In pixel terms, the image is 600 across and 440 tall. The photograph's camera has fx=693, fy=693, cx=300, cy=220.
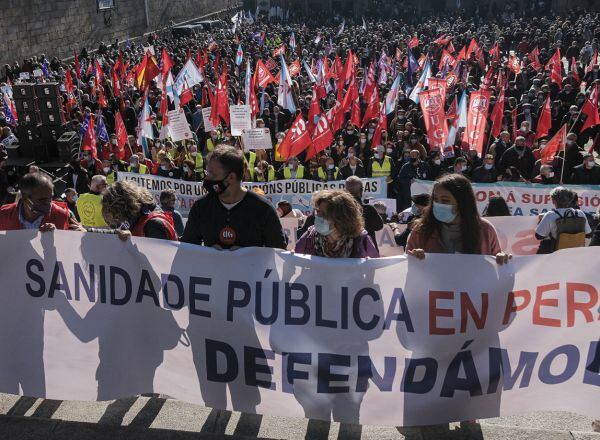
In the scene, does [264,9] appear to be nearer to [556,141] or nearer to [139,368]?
[556,141]

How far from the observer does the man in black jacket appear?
378cm

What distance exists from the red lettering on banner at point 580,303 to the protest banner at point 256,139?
25.5ft

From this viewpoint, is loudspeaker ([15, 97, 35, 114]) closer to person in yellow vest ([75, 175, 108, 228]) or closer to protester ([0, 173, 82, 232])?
person in yellow vest ([75, 175, 108, 228])

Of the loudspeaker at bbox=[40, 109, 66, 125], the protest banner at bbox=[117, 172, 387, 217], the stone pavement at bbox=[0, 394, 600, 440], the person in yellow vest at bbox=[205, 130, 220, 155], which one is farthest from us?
the loudspeaker at bbox=[40, 109, 66, 125]

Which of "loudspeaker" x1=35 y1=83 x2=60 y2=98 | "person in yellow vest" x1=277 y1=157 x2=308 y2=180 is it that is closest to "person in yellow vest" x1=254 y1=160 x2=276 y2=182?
"person in yellow vest" x1=277 y1=157 x2=308 y2=180

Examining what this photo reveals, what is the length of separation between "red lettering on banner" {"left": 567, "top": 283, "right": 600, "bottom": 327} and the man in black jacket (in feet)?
5.01

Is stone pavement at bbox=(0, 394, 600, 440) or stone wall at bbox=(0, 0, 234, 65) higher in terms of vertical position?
stone wall at bbox=(0, 0, 234, 65)

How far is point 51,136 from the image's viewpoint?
13.7 meters

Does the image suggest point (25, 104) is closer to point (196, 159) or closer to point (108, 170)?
point (108, 170)

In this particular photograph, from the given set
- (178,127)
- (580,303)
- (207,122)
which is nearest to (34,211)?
(580,303)

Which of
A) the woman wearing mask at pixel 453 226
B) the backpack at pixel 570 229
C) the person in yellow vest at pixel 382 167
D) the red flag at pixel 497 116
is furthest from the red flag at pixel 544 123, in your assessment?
the woman wearing mask at pixel 453 226

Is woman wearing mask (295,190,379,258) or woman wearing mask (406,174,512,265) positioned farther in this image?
woman wearing mask (406,174,512,265)

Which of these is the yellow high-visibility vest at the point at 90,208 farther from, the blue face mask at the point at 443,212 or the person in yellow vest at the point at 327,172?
the blue face mask at the point at 443,212

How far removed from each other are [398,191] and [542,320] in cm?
686
